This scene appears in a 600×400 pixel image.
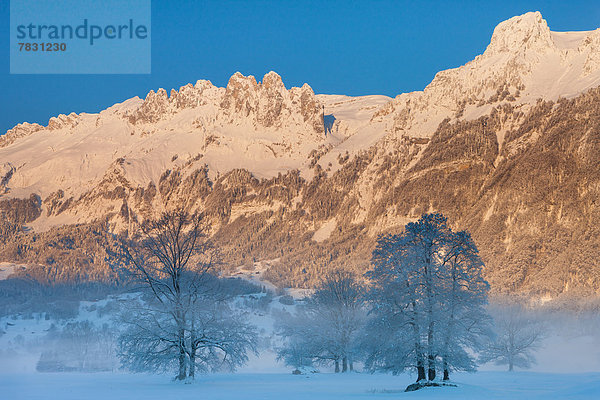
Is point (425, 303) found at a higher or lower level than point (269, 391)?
higher

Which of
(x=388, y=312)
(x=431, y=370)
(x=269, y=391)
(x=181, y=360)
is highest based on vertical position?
(x=388, y=312)

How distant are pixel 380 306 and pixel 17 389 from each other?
968 inches

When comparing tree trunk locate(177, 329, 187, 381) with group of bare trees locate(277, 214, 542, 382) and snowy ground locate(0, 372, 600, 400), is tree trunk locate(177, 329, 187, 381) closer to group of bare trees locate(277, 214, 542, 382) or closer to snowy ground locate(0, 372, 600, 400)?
snowy ground locate(0, 372, 600, 400)

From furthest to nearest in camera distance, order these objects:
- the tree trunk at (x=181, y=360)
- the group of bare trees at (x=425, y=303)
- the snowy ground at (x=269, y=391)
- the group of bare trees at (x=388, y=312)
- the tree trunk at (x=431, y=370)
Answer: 1. the tree trunk at (x=181, y=360)
2. the group of bare trees at (x=388, y=312)
3. the group of bare trees at (x=425, y=303)
4. the tree trunk at (x=431, y=370)
5. the snowy ground at (x=269, y=391)

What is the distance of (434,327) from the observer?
→ 53031 mm

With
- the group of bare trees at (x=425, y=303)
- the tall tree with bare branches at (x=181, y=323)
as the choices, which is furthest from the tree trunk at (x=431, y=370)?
the tall tree with bare branches at (x=181, y=323)

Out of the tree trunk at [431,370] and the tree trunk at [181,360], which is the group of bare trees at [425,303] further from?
the tree trunk at [181,360]

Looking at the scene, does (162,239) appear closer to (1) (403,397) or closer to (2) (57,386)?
(2) (57,386)

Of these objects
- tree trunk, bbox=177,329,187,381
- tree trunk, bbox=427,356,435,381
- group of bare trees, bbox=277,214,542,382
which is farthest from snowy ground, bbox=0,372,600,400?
group of bare trees, bbox=277,214,542,382

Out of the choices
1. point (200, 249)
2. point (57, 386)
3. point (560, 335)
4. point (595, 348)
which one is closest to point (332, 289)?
point (200, 249)

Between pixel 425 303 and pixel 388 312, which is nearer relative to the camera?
pixel 425 303

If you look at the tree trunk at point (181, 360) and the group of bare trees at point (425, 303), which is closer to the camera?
the group of bare trees at point (425, 303)

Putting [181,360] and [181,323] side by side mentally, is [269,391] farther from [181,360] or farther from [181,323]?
[181,323]

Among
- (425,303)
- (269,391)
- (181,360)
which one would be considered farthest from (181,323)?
(425,303)
